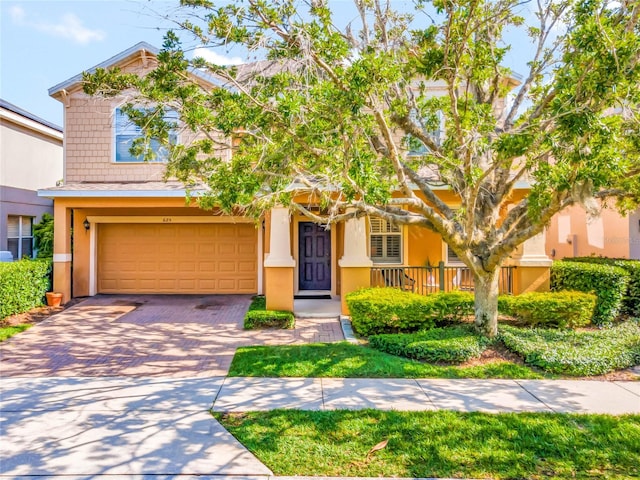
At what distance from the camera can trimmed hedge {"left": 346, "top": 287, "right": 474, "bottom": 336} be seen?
8211 mm

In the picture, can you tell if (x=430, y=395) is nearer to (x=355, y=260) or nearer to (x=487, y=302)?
(x=487, y=302)

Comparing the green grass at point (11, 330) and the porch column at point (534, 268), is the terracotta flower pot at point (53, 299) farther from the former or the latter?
the porch column at point (534, 268)

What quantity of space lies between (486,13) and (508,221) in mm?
3394

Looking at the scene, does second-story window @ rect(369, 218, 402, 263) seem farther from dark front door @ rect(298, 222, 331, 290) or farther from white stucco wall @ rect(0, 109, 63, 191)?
white stucco wall @ rect(0, 109, 63, 191)

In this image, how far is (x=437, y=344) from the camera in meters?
6.94

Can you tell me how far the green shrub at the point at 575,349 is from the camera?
637 cm

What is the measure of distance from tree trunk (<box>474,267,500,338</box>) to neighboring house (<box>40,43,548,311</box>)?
9.30ft

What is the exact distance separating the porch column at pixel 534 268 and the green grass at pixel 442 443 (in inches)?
225

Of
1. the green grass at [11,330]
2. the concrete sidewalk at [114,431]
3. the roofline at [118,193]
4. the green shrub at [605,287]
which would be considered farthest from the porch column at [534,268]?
the green grass at [11,330]

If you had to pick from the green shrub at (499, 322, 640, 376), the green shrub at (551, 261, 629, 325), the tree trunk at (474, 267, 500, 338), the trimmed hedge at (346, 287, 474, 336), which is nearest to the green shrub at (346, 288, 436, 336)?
the trimmed hedge at (346, 287, 474, 336)

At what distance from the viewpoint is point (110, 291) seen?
44.2 feet

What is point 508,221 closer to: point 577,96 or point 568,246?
point 577,96

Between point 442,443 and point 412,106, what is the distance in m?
5.87

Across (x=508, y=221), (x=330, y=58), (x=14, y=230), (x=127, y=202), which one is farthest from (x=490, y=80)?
(x=14, y=230)
